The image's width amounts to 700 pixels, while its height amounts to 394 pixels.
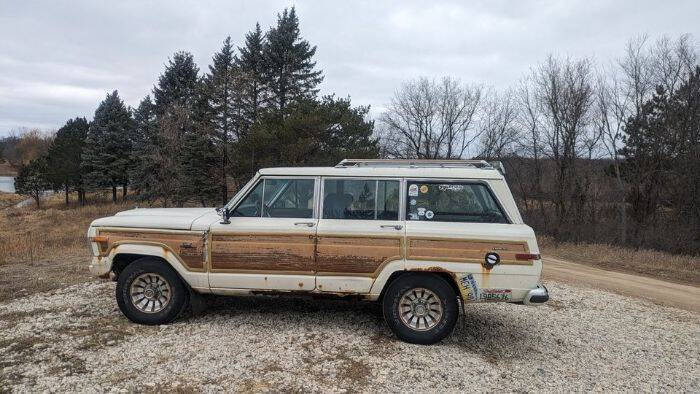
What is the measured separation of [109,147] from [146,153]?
10.1 metres

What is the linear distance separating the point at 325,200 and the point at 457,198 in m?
1.54

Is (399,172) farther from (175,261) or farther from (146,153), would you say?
(146,153)

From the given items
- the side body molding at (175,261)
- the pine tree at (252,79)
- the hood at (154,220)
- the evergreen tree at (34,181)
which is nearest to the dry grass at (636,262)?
the side body molding at (175,261)

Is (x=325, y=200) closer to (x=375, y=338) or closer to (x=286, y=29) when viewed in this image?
(x=375, y=338)

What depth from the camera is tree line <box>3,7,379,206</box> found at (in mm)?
25938

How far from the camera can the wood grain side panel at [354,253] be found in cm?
533

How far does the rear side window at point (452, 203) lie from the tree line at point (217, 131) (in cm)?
1968

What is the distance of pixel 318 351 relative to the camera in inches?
202

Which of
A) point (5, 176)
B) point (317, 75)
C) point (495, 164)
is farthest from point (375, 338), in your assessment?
point (5, 176)

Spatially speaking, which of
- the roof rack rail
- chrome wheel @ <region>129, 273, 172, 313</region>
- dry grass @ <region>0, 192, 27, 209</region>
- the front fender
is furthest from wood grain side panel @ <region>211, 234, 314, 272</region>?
dry grass @ <region>0, 192, 27, 209</region>

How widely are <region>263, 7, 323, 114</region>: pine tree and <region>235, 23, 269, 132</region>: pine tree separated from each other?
67cm

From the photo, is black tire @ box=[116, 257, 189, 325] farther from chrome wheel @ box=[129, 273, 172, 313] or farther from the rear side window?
the rear side window

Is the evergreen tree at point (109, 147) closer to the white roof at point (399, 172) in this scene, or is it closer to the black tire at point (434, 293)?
the white roof at point (399, 172)

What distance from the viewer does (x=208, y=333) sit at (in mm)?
5531
